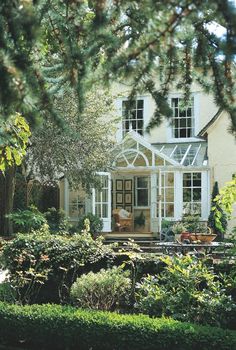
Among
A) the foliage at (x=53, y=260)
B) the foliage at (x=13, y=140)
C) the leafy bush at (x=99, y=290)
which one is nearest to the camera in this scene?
the foliage at (x=13, y=140)

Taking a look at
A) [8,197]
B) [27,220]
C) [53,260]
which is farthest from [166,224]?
[53,260]

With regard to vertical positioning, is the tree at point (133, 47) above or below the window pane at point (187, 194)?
above

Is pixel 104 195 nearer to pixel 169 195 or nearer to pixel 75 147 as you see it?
pixel 169 195

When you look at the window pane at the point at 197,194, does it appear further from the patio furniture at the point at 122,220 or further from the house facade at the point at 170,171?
the patio furniture at the point at 122,220

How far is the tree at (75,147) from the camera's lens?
55.9 ft

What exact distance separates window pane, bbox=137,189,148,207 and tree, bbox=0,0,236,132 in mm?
18356

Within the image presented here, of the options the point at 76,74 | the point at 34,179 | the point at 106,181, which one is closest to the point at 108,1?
the point at 76,74

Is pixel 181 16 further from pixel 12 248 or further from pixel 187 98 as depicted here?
pixel 12 248

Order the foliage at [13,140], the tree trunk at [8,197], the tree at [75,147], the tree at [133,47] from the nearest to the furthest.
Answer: the tree at [133,47] < the foliage at [13,140] < the tree at [75,147] < the tree trunk at [8,197]

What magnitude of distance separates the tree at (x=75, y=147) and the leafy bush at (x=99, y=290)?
29.3 feet

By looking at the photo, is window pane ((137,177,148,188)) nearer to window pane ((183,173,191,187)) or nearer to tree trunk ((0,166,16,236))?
window pane ((183,173,191,187))

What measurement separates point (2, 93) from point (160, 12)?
1029 millimetres

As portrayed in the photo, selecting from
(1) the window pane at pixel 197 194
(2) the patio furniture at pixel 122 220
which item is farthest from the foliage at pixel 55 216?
(1) the window pane at pixel 197 194

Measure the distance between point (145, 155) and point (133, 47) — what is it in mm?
17451
